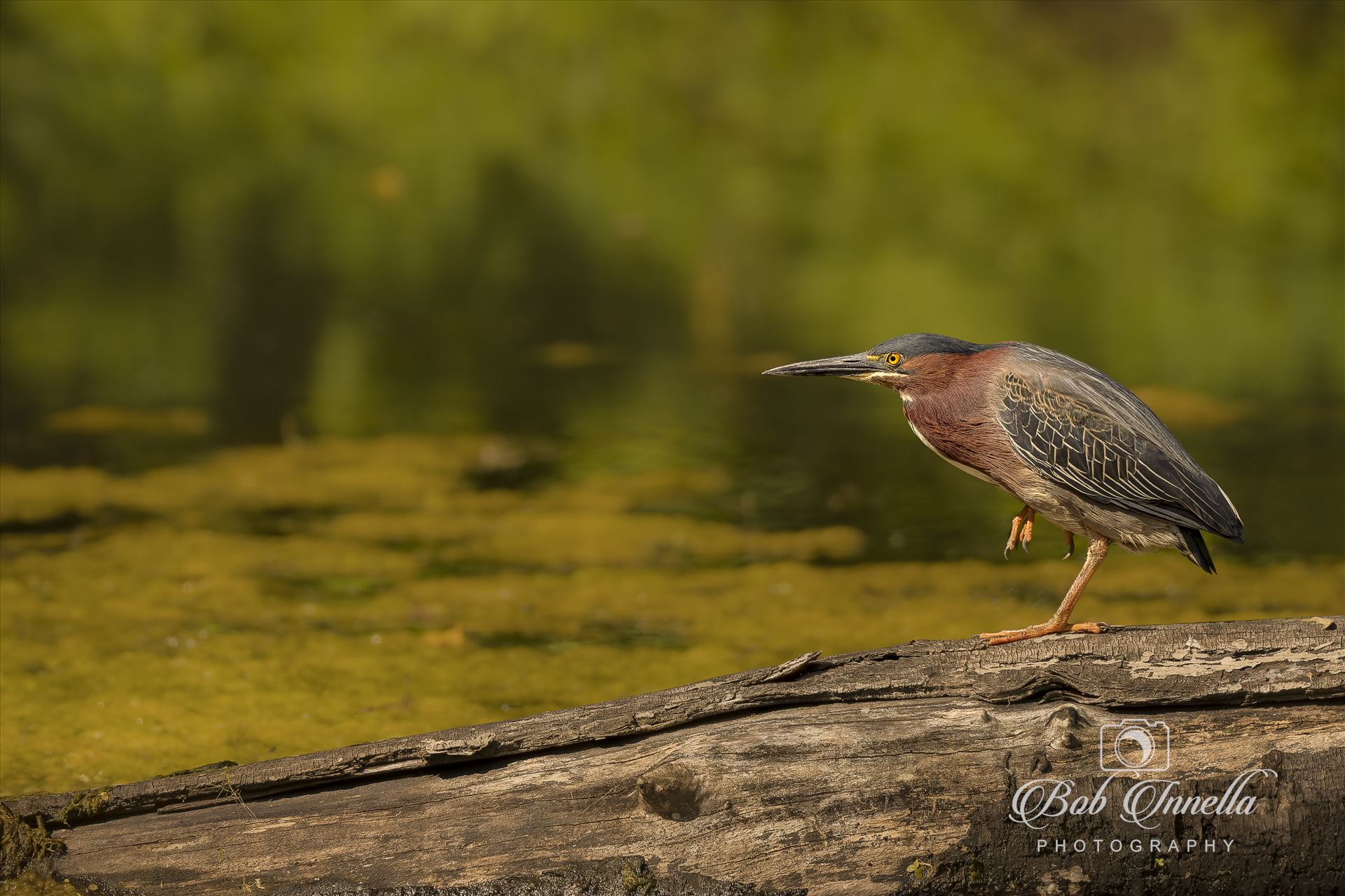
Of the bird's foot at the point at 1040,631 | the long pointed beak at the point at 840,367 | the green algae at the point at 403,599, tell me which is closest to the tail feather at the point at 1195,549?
the bird's foot at the point at 1040,631

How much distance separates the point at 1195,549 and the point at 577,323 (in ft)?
25.5

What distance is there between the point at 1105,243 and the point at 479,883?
12153 mm

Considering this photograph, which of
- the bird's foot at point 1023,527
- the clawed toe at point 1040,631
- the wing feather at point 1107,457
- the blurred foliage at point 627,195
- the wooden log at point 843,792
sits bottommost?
the wooden log at point 843,792

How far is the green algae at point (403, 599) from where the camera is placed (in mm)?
4328

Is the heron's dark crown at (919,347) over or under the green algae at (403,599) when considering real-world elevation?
over

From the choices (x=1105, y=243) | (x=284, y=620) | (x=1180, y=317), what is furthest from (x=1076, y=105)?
(x=284, y=620)

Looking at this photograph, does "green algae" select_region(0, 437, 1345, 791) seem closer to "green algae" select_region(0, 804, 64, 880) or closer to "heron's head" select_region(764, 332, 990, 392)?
"green algae" select_region(0, 804, 64, 880)

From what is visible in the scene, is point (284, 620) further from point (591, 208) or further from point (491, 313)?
point (591, 208)

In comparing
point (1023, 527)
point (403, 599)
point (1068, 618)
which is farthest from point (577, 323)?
point (1068, 618)

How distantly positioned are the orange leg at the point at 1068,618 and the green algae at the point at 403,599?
1.74 meters

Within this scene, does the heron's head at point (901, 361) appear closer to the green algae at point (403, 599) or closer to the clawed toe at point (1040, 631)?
the clawed toe at point (1040, 631)

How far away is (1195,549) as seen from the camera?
122 inches

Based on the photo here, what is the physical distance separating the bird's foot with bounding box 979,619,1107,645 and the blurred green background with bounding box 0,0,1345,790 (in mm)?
1781

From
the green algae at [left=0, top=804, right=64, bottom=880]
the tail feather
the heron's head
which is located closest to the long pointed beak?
the heron's head
